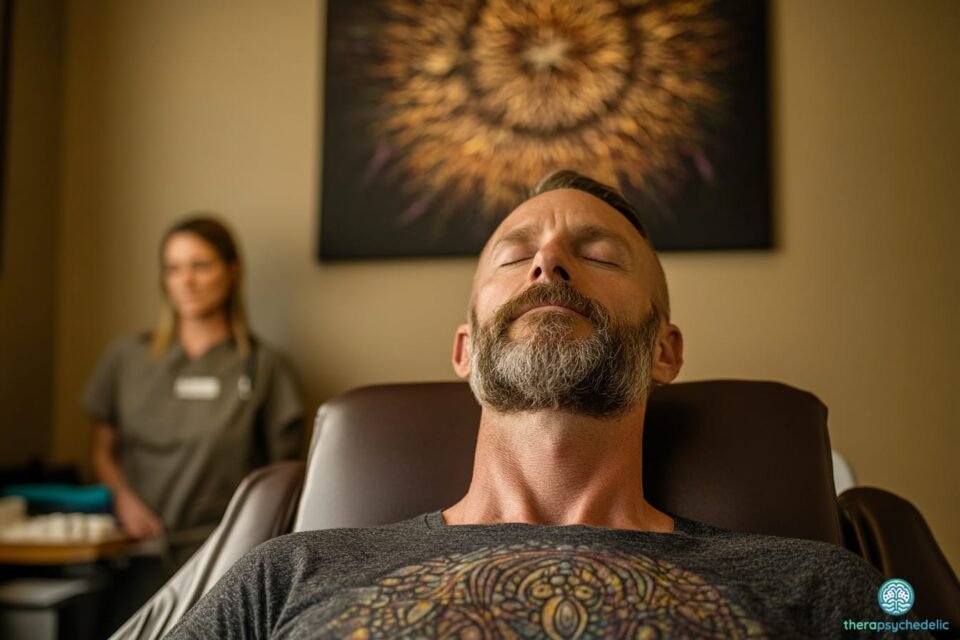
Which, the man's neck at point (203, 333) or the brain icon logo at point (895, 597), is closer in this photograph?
the brain icon logo at point (895, 597)

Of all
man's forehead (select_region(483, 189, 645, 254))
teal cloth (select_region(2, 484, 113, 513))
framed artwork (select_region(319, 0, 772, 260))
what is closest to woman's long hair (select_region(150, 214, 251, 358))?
framed artwork (select_region(319, 0, 772, 260))

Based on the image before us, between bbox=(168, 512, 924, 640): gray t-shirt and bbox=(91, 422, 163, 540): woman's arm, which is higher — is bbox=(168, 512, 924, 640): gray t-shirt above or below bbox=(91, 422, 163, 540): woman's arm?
above

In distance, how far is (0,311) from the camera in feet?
8.20

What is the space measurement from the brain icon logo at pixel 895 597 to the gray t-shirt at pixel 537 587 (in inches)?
0.6

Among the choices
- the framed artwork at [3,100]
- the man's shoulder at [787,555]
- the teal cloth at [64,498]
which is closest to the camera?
the man's shoulder at [787,555]

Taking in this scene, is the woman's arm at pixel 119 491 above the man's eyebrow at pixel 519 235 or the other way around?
the other way around

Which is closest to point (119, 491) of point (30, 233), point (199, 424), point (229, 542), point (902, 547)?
point (199, 424)

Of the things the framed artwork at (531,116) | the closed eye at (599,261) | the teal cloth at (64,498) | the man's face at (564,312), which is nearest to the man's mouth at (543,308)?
the man's face at (564,312)

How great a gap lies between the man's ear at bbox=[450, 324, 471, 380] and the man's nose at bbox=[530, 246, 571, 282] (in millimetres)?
172

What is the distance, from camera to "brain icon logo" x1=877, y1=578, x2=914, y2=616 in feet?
2.88

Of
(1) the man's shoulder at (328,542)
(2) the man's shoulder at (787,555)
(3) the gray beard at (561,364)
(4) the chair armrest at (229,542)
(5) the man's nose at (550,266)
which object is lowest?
(4) the chair armrest at (229,542)

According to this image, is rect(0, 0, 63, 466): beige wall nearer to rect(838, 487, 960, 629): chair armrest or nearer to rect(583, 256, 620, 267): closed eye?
rect(583, 256, 620, 267): closed eye

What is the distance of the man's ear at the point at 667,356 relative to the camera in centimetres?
127

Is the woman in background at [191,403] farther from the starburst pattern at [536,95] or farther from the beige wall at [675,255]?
the starburst pattern at [536,95]
